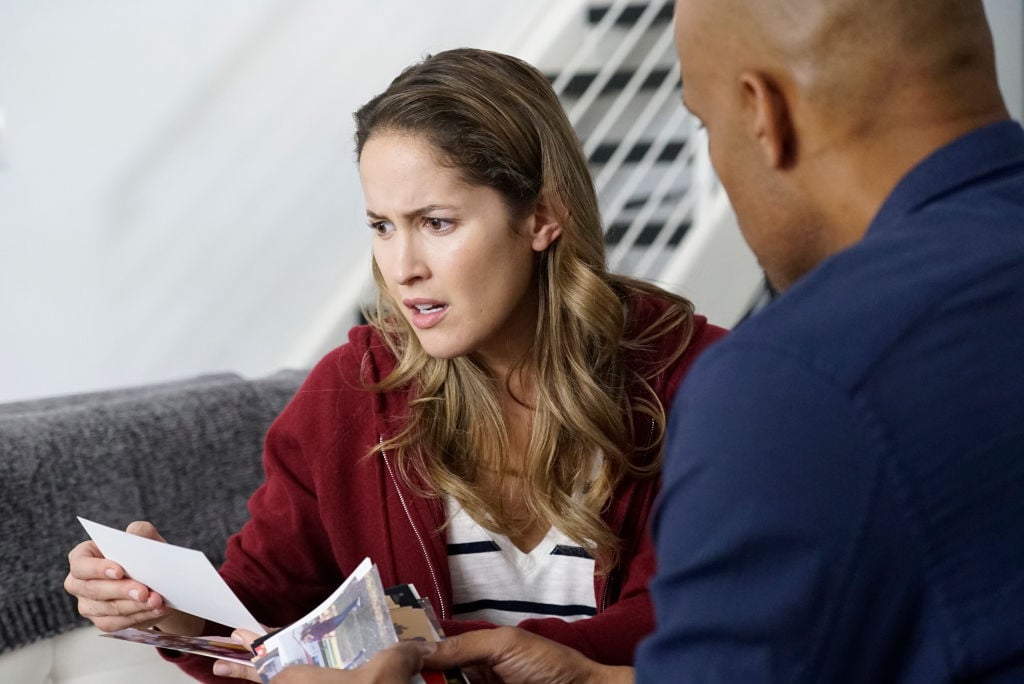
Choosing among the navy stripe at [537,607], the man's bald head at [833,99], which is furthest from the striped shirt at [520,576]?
the man's bald head at [833,99]

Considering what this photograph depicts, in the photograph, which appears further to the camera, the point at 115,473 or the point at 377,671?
the point at 115,473

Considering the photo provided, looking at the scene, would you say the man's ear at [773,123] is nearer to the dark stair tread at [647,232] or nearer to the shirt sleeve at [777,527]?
the shirt sleeve at [777,527]

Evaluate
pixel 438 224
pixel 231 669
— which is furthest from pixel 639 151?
pixel 231 669

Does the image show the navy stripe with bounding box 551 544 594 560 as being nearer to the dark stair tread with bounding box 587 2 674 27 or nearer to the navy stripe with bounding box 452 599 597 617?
the navy stripe with bounding box 452 599 597 617

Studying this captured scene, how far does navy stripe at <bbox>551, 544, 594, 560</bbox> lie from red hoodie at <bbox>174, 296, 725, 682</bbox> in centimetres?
4

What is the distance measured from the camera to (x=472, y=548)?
5.18 ft

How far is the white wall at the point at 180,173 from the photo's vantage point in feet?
8.85

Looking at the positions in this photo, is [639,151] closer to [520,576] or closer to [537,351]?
[537,351]

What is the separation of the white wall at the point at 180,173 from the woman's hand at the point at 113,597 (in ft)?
4.60

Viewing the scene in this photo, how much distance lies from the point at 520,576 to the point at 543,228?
461 millimetres

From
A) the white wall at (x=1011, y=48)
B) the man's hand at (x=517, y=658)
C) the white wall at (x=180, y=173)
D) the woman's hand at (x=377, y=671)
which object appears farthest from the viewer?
the white wall at (x=1011, y=48)

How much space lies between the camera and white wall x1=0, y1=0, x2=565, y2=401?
2697 mm

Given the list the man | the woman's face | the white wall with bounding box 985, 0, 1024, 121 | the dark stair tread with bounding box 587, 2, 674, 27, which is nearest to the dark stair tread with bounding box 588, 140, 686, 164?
the dark stair tread with bounding box 587, 2, 674, 27

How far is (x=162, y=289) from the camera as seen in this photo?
2.95 m
